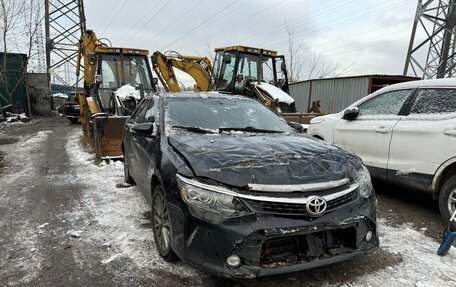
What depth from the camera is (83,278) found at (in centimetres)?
342

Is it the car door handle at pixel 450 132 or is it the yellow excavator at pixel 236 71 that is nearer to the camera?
the car door handle at pixel 450 132

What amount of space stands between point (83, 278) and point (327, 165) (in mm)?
2415

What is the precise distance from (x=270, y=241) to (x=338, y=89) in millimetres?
16825

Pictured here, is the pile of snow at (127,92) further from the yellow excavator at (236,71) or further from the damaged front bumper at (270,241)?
the damaged front bumper at (270,241)

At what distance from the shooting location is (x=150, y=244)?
4.08 meters

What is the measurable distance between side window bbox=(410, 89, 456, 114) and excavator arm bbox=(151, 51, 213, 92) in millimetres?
7558

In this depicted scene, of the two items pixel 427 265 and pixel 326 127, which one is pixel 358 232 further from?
pixel 326 127

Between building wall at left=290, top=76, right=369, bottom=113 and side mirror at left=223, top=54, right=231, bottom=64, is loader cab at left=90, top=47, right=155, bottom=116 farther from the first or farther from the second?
building wall at left=290, top=76, right=369, bottom=113

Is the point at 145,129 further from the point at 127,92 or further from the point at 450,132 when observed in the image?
the point at 127,92

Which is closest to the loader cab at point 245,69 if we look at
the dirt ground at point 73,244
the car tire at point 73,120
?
the dirt ground at point 73,244

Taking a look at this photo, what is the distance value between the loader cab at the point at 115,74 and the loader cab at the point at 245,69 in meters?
2.18

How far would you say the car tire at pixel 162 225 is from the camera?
3545mm

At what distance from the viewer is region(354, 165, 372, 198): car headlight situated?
3.29m

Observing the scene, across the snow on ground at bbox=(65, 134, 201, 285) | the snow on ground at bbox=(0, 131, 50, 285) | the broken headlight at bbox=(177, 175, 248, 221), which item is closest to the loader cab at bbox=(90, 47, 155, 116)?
the snow on ground at bbox=(0, 131, 50, 285)
